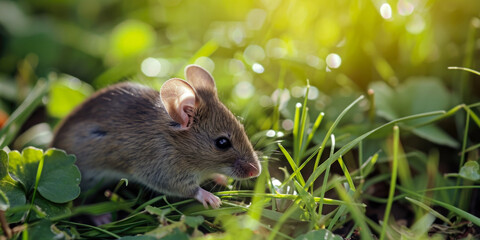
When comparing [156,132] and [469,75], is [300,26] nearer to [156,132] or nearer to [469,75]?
[469,75]

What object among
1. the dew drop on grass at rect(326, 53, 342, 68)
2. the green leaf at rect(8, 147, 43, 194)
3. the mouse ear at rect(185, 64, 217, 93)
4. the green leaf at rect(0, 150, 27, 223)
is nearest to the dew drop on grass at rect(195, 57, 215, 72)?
the mouse ear at rect(185, 64, 217, 93)

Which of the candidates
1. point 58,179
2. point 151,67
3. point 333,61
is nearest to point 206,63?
point 151,67

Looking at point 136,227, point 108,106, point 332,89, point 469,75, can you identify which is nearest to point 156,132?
point 108,106

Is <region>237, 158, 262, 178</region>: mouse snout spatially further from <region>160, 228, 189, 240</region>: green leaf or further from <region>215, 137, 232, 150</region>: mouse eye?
<region>160, 228, 189, 240</region>: green leaf

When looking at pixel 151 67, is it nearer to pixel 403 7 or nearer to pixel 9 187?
pixel 9 187

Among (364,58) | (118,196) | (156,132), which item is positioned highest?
(364,58)
